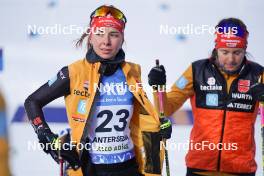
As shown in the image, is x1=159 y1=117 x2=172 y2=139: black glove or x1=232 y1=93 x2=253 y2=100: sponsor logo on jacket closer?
x1=159 y1=117 x2=172 y2=139: black glove

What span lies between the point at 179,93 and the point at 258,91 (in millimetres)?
472

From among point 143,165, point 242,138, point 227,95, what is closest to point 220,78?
point 227,95

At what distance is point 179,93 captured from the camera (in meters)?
3.96

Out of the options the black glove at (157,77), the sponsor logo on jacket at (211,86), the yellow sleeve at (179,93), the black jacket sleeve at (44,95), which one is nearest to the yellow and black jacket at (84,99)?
the black jacket sleeve at (44,95)

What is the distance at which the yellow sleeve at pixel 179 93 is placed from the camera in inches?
154

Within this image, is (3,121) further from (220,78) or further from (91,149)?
(220,78)

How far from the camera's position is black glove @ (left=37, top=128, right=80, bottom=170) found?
11.1ft

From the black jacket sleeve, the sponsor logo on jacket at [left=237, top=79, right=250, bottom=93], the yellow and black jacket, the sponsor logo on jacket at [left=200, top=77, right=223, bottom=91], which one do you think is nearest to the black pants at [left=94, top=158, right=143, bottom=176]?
the yellow and black jacket

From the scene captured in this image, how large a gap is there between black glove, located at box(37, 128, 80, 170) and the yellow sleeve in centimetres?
69

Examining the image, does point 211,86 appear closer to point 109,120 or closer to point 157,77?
point 157,77

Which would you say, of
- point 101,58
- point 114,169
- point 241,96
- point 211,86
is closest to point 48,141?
point 114,169

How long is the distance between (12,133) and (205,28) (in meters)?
1.75

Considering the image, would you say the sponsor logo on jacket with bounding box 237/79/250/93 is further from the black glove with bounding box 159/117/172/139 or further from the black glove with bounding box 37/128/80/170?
the black glove with bounding box 37/128/80/170

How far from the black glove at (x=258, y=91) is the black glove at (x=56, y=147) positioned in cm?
112
